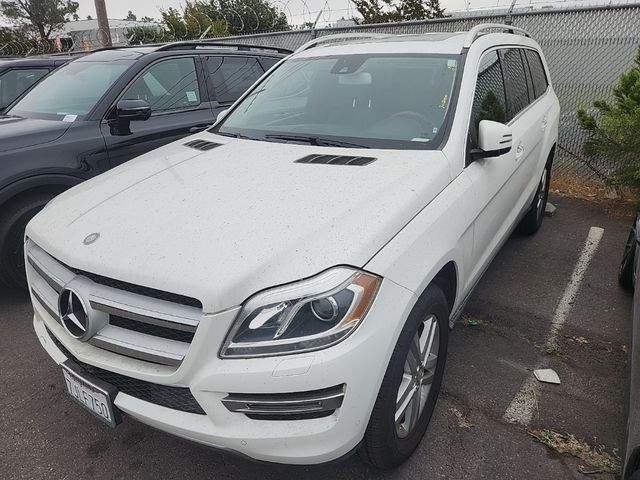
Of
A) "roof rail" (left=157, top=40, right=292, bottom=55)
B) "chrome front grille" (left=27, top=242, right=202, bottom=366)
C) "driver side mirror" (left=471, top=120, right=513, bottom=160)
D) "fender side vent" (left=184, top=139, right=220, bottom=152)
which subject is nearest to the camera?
"chrome front grille" (left=27, top=242, right=202, bottom=366)

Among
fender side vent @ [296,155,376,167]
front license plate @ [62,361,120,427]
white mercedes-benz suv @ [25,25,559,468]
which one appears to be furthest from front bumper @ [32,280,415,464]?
fender side vent @ [296,155,376,167]

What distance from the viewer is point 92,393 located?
1907 mm

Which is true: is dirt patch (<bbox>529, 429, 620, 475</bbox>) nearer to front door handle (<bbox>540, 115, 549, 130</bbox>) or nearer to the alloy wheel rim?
the alloy wheel rim

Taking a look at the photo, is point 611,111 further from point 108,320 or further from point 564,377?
point 108,320

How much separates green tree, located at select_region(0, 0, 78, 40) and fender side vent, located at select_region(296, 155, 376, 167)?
41.1 meters

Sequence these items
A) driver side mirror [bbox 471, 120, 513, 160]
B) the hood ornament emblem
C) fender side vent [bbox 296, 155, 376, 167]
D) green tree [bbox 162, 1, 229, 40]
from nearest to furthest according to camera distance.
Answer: the hood ornament emblem → fender side vent [bbox 296, 155, 376, 167] → driver side mirror [bbox 471, 120, 513, 160] → green tree [bbox 162, 1, 229, 40]

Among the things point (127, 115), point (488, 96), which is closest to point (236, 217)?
point (488, 96)

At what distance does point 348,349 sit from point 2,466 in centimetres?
179

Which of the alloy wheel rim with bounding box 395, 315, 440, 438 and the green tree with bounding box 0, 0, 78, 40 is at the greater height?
the green tree with bounding box 0, 0, 78, 40

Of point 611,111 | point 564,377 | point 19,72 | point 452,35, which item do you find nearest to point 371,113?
point 452,35

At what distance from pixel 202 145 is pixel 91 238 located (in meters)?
1.17

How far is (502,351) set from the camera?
3018 mm

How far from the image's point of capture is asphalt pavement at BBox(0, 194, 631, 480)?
2.18 metres

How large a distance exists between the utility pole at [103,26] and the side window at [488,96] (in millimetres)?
12080
